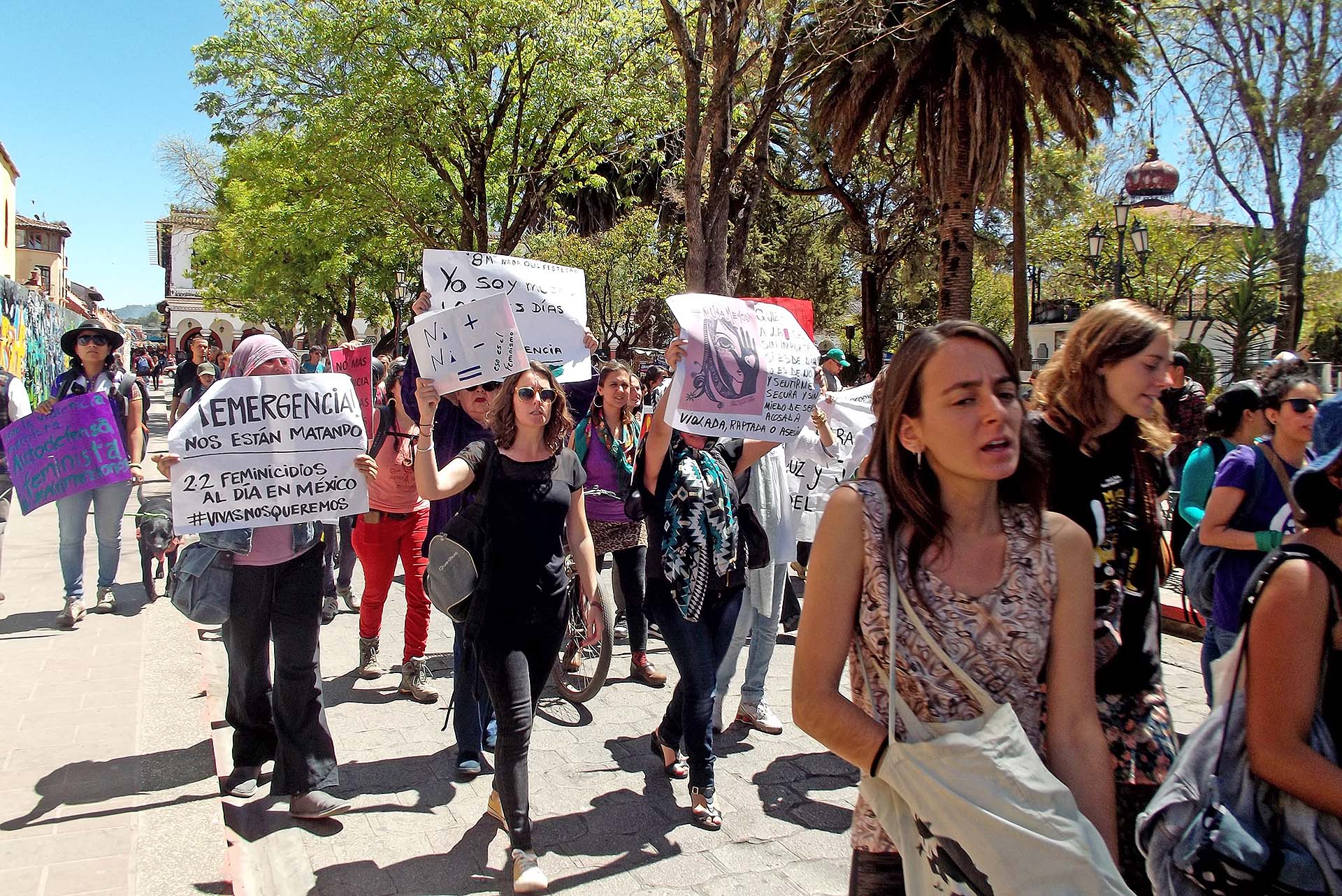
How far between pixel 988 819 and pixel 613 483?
485 centimetres

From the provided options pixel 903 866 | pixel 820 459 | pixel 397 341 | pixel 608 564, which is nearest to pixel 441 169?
pixel 397 341

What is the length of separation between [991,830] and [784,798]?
3096 millimetres

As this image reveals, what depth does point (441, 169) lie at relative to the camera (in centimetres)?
1988

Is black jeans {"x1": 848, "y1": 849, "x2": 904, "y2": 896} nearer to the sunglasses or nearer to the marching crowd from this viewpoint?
the marching crowd

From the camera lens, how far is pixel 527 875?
3.69 meters

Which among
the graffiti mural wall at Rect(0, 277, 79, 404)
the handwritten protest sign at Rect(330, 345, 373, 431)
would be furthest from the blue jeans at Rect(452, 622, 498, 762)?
the graffiti mural wall at Rect(0, 277, 79, 404)

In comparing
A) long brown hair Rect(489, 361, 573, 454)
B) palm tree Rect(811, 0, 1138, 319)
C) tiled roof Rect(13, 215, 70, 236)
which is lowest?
long brown hair Rect(489, 361, 573, 454)

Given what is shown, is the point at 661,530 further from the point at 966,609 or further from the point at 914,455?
the point at 966,609

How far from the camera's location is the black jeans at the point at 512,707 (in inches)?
150

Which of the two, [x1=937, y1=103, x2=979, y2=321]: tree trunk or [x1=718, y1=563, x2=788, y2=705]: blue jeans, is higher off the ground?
[x1=937, y1=103, x2=979, y2=321]: tree trunk

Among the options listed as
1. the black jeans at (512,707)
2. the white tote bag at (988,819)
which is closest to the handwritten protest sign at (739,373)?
the black jeans at (512,707)

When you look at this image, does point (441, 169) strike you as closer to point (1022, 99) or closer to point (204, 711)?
point (1022, 99)

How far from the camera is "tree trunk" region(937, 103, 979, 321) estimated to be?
17.1m

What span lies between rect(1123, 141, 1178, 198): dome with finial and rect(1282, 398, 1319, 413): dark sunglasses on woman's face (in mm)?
25086
